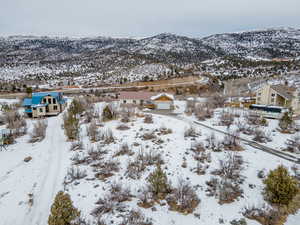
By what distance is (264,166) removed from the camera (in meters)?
10.1

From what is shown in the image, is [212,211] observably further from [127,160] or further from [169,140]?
[169,140]

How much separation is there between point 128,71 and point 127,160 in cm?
6393

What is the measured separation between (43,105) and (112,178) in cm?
2006

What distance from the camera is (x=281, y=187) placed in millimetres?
6660

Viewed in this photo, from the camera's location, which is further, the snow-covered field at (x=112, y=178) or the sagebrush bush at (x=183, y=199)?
the sagebrush bush at (x=183, y=199)

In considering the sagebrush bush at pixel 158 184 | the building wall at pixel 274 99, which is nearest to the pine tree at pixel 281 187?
the sagebrush bush at pixel 158 184

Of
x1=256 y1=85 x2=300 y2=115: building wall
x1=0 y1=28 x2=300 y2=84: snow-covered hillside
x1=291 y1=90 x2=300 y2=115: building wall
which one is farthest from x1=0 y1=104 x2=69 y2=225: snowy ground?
x1=0 y1=28 x2=300 y2=84: snow-covered hillside

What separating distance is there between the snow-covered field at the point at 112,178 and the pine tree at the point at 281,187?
620 mm

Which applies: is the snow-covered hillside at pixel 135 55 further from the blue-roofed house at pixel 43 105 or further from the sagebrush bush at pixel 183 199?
the sagebrush bush at pixel 183 199

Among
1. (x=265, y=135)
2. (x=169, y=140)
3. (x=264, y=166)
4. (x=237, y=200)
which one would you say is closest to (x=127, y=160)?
(x=169, y=140)

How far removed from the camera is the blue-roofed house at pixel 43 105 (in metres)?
24.0

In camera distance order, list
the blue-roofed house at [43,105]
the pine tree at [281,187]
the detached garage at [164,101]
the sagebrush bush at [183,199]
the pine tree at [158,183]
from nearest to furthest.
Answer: the pine tree at [281,187] < the sagebrush bush at [183,199] < the pine tree at [158,183] < the blue-roofed house at [43,105] < the detached garage at [164,101]

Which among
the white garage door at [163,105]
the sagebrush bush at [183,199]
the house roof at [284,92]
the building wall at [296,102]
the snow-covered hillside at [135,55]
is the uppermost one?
the snow-covered hillside at [135,55]

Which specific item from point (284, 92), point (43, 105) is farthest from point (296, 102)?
point (43, 105)
